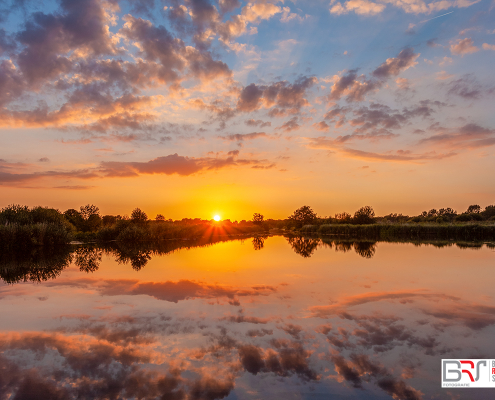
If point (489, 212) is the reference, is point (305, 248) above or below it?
below

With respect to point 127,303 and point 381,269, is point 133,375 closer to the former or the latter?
point 127,303

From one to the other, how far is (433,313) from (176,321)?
7135 mm

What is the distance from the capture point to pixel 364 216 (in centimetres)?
6850

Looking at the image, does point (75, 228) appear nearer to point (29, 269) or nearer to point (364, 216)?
point (29, 269)

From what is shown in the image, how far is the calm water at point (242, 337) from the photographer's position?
185 inches

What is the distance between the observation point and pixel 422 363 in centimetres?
540

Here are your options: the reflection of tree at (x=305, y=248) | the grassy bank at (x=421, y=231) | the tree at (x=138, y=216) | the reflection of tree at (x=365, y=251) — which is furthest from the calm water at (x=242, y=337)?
the grassy bank at (x=421, y=231)

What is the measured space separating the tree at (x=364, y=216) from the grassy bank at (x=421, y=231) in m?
6.67

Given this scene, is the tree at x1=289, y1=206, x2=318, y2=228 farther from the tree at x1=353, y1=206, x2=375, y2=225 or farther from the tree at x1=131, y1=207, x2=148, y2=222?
the tree at x1=131, y1=207, x2=148, y2=222

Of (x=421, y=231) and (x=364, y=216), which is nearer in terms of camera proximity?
(x=421, y=231)

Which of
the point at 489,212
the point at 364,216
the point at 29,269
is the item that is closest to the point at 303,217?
the point at 364,216

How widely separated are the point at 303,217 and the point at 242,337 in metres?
91.8

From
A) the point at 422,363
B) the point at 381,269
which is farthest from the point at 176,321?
the point at 381,269

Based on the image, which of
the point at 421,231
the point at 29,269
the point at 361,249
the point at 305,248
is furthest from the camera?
the point at 421,231
